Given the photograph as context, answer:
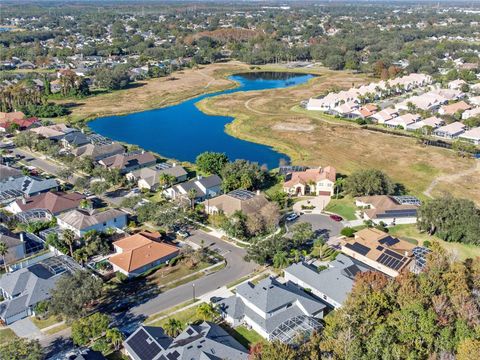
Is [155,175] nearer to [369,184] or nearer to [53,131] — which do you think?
[369,184]

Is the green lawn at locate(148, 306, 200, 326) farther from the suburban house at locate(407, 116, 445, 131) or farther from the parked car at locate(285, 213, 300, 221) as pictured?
the suburban house at locate(407, 116, 445, 131)

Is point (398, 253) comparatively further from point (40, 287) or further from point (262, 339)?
point (40, 287)

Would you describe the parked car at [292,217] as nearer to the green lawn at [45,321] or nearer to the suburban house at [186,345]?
the suburban house at [186,345]

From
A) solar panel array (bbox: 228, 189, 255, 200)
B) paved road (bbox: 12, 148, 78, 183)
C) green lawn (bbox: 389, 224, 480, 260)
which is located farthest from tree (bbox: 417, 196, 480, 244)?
paved road (bbox: 12, 148, 78, 183)

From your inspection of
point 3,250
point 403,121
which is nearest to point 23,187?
point 3,250

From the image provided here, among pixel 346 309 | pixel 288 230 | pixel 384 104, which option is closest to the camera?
pixel 346 309

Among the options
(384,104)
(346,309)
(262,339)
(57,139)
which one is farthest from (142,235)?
(384,104)

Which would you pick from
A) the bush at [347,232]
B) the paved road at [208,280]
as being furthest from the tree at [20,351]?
the bush at [347,232]
